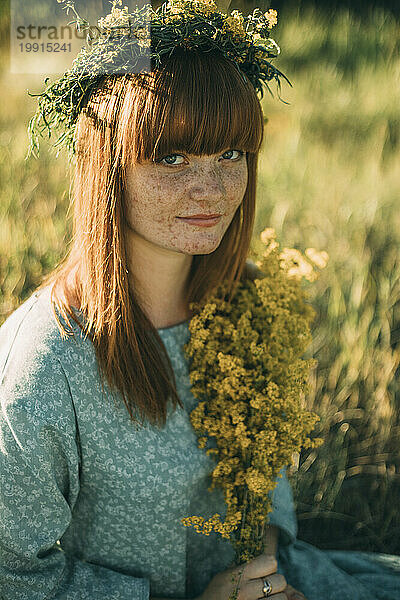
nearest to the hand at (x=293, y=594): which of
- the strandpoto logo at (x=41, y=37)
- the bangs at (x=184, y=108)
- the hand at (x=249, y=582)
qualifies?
the hand at (x=249, y=582)

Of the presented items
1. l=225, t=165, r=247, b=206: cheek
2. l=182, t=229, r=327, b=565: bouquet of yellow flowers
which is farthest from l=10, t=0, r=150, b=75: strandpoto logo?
l=182, t=229, r=327, b=565: bouquet of yellow flowers

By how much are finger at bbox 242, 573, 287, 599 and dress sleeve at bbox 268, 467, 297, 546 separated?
20cm

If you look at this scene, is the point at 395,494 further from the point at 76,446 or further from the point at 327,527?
the point at 76,446

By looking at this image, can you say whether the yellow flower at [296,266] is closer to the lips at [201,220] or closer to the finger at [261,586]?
the lips at [201,220]

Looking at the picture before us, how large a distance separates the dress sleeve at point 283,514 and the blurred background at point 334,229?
57cm

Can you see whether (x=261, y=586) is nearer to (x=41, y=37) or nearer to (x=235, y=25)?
(x=235, y=25)

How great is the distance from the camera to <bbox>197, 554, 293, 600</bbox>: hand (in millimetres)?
1482

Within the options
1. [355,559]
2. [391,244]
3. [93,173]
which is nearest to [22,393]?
[93,173]

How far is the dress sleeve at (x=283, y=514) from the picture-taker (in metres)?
1.73

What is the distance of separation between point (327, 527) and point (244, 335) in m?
1.12

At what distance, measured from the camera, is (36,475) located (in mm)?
1312

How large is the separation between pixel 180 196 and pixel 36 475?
66 centimetres

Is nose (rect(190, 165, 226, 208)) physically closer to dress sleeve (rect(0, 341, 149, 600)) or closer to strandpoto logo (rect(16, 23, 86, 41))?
dress sleeve (rect(0, 341, 149, 600))

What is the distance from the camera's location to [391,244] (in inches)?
125
